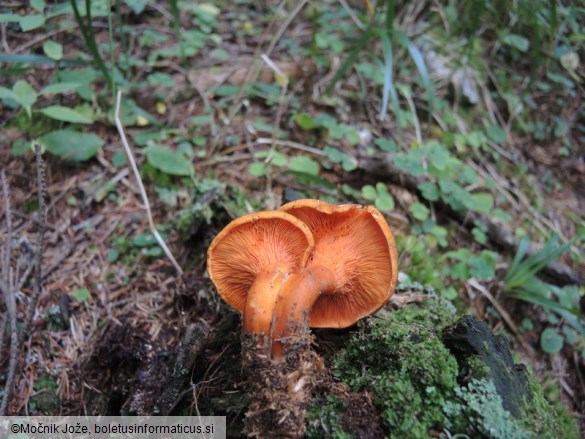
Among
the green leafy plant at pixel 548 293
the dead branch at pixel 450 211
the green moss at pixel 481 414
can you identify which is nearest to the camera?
the green moss at pixel 481 414

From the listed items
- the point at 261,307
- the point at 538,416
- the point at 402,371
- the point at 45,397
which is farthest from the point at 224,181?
the point at 538,416

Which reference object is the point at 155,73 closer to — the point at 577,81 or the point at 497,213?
the point at 497,213

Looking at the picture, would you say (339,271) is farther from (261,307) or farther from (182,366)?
(182,366)

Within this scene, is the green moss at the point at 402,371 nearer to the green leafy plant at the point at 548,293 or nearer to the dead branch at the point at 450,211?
the green leafy plant at the point at 548,293

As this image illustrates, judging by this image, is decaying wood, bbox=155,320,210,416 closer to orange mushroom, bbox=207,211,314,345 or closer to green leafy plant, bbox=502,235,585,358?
orange mushroom, bbox=207,211,314,345

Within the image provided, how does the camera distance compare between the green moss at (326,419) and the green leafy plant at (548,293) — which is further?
the green leafy plant at (548,293)

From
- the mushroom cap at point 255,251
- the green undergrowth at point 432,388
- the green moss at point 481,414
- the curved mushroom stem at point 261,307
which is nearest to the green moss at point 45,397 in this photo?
the mushroom cap at point 255,251

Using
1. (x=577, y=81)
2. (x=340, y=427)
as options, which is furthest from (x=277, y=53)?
(x=340, y=427)
